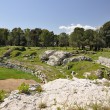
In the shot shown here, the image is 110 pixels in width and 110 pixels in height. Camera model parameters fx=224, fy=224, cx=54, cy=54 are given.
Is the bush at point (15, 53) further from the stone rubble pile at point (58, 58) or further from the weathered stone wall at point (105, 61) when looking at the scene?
the weathered stone wall at point (105, 61)

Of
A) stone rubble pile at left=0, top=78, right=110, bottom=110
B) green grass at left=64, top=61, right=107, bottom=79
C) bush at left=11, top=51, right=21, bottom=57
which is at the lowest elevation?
green grass at left=64, top=61, right=107, bottom=79

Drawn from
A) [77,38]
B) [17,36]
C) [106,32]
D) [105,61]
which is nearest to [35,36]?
[17,36]

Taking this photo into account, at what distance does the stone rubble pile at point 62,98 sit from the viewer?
1049 centimetres

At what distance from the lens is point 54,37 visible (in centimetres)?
15625

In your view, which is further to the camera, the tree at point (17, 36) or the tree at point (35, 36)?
the tree at point (35, 36)

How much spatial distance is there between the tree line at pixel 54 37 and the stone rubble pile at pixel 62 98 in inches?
3866

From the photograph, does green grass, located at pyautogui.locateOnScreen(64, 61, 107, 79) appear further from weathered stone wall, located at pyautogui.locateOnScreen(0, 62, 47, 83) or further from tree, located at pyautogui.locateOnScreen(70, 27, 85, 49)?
tree, located at pyautogui.locateOnScreen(70, 27, 85, 49)

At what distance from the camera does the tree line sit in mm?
112812

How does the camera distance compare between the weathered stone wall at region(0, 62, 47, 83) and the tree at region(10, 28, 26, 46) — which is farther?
the tree at region(10, 28, 26, 46)

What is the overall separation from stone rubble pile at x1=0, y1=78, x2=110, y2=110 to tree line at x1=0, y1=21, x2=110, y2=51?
98.2m

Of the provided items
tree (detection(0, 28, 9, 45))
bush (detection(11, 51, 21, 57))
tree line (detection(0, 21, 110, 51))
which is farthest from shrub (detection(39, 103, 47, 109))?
tree (detection(0, 28, 9, 45))

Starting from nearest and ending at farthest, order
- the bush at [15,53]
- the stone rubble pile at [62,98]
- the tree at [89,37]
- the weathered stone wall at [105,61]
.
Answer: the stone rubble pile at [62,98] < the weathered stone wall at [105,61] < the bush at [15,53] < the tree at [89,37]

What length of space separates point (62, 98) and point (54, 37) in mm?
145777

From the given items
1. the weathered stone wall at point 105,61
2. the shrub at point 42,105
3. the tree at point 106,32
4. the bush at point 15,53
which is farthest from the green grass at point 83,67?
the tree at point 106,32
